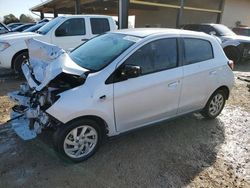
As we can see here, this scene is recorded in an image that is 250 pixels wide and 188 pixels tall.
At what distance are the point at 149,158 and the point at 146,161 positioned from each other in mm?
92

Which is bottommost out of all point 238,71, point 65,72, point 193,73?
point 238,71

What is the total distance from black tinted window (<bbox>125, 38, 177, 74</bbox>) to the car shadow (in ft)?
3.90

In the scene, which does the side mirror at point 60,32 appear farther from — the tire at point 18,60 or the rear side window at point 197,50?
the rear side window at point 197,50

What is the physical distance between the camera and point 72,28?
8.25 m

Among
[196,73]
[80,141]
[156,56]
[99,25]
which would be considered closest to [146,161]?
[80,141]

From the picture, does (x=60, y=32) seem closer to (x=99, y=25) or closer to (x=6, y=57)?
(x=99, y=25)

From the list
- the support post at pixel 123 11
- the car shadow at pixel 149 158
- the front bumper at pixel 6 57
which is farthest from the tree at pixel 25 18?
the car shadow at pixel 149 158

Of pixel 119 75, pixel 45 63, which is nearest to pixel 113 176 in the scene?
pixel 119 75

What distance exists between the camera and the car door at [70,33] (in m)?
8.03

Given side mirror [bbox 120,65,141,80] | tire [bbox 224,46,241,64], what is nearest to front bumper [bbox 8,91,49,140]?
side mirror [bbox 120,65,141,80]

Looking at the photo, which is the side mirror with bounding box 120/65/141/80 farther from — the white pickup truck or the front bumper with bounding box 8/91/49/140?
the white pickup truck

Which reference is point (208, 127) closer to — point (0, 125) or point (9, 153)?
point (9, 153)

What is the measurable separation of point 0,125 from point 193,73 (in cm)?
341

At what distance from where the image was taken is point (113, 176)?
3.26 metres
